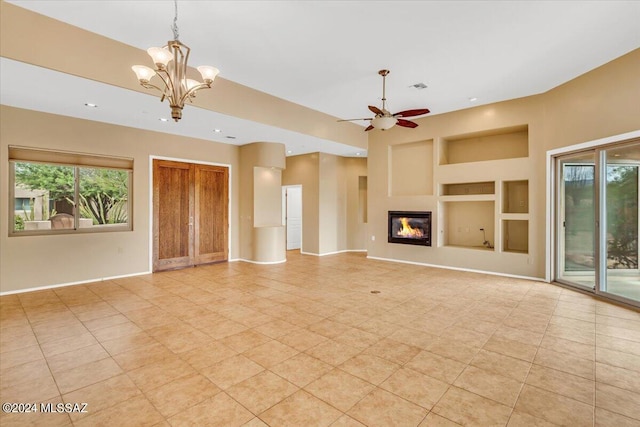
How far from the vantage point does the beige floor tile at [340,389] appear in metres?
2.35

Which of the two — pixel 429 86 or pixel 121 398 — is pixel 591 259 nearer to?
pixel 429 86

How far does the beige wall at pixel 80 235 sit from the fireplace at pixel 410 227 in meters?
5.20

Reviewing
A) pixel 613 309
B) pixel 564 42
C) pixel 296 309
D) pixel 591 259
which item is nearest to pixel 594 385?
pixel 613 309

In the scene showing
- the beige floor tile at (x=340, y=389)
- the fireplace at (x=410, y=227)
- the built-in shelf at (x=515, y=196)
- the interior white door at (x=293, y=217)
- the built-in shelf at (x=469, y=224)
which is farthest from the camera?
the interior white door at (x=293, y=217)

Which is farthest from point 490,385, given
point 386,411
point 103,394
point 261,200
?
point 261,200

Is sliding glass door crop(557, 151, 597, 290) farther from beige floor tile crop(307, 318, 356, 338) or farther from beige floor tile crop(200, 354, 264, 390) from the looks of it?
beige floor tile crop(200, 354, 264, 390)

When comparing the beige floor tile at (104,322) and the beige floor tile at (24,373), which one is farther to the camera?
the beige floor tile at (104,322)

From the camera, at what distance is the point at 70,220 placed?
5.95 meters

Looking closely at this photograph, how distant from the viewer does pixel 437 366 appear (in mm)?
2855

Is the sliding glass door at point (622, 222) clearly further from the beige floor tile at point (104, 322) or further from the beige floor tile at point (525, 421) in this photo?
the beige floor tile at point (104, 322)

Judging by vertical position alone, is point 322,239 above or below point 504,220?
below

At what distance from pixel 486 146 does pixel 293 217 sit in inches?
245

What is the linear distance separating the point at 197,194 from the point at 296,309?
4671mm

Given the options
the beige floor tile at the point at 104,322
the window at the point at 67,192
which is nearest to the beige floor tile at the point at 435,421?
the beige floor tile at the point at 104,322
